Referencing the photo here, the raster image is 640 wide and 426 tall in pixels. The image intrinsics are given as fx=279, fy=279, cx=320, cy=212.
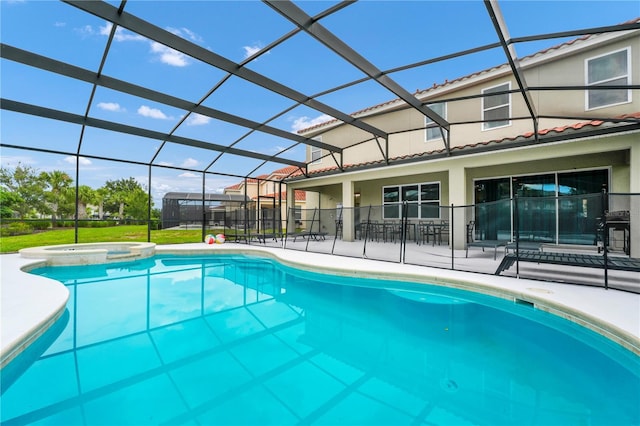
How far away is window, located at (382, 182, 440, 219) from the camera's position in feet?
35.7

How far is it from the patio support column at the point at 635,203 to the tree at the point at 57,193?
30567mm

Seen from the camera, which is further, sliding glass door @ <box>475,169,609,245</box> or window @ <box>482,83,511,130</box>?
window @ <box>482,83,511,130</box>

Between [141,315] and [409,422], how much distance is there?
4.13m

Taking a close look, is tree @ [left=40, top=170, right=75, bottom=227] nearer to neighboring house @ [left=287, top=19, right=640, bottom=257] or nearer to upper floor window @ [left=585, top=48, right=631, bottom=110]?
neighboring house @ [left=287, top=19, right=640, bottom=257]

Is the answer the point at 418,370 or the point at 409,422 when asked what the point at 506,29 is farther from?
the point at 409,422

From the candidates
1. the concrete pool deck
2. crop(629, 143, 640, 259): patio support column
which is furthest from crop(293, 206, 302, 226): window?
crop(629, 143, 640, 259): patio support column

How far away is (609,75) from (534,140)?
94.6 inches

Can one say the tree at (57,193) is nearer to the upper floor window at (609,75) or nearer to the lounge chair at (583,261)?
the lounge chair at (583,261)

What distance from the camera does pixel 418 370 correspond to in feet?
9.40

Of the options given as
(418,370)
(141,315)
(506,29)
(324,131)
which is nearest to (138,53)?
(141,315)

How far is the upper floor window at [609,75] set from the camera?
6.69 metres

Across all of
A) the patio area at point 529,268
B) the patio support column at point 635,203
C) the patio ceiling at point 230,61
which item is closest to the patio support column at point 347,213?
the patio area at point 529,268

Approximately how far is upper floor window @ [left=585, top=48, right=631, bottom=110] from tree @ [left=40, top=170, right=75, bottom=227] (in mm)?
30584

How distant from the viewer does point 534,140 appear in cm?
699
